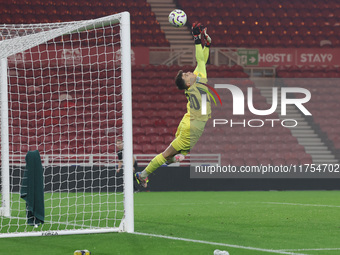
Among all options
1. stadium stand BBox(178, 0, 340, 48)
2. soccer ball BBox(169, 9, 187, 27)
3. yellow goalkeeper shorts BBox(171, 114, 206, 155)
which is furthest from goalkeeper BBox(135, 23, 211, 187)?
stadium stand BBox(178, 0, 340, 48)

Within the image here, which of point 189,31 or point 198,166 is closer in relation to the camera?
point 198,166

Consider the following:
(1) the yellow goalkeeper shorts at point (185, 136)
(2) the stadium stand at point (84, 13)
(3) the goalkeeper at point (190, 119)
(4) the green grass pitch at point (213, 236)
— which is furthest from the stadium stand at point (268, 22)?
(1) the yellow goalkeeper shorts at point (185, 136)

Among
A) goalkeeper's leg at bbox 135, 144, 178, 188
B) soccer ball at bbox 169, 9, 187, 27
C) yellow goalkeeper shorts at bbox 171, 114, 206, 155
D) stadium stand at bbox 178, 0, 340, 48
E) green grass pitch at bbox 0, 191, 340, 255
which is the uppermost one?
stadium stand at bbox 178, 0, 340, 48

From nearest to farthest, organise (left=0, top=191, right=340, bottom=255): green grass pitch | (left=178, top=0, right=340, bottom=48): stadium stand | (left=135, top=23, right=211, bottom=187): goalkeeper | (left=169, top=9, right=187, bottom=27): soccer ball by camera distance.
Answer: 1. (left=0, top=191, right=340, bottom=255): green grass pitch
2. (left=135, top=23, right=211, bottom=187): goalkeeper
3. (left=169, top=9, right=187, bottom=27): soccer ball
4. (left=178, top=0, right=340, bottom=48): stadium stand

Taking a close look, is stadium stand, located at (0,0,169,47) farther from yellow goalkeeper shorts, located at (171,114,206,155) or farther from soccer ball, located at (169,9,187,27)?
yellow goalkeeper shorts, located at (171,114,206,155)

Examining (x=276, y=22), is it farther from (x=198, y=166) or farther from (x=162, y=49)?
(x=198, y=166)

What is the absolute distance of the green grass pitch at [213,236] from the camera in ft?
21.8

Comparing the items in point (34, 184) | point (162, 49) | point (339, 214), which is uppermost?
point (162, 49)

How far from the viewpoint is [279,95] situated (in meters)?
23.3

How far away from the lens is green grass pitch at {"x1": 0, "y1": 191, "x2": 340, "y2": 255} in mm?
6648

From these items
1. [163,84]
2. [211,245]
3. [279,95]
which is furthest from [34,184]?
[279,95]

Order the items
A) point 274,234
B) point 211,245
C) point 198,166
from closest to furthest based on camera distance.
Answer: point 211,245 → point 274,234 → point 198,166

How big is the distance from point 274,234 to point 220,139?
537 inches

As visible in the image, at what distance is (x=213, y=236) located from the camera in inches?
307
